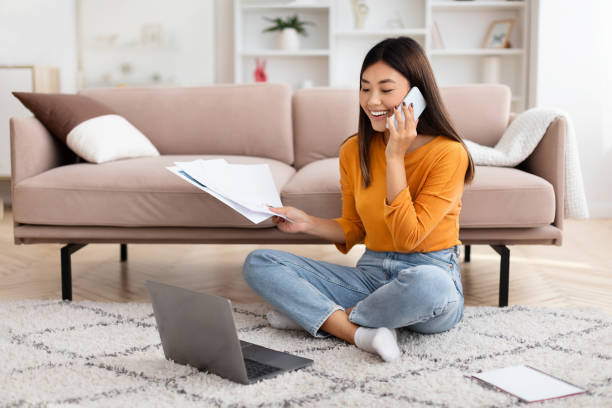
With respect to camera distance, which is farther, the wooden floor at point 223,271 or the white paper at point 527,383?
the wooden floor at point 223,271

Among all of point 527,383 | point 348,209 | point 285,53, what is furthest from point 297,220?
point 285,53

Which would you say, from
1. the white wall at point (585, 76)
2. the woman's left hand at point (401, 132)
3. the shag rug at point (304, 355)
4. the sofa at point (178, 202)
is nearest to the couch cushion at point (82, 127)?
the sofa at point (178, 202)

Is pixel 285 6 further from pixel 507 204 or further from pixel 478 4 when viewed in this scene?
pixel 507 204

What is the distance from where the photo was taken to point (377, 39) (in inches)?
190

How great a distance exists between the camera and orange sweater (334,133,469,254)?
161 cm

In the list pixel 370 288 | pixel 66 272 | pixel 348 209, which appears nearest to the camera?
pixel 370 288

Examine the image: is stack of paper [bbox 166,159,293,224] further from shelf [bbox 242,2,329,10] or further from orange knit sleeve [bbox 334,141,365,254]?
shelf [bbox 242,2,329,10]

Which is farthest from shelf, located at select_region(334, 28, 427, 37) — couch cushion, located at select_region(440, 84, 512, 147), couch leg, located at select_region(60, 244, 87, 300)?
couch leg, located at select_region(60, 244, 87, 300)

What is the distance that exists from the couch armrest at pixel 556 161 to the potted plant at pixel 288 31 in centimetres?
280

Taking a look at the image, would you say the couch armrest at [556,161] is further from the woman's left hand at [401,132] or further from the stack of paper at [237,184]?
the stack of paper at [237,184]

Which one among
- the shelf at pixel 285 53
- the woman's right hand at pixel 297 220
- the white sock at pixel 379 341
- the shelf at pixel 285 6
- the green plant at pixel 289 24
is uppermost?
the shelf at pixel 285 6

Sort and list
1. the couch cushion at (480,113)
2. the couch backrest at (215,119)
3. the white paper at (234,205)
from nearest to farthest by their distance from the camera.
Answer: the white paper at (234,205) → the couch cushion at (480,113) → the couch backrest at (215,119)

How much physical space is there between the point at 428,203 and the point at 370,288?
312mm

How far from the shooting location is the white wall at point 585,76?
13.6ft
